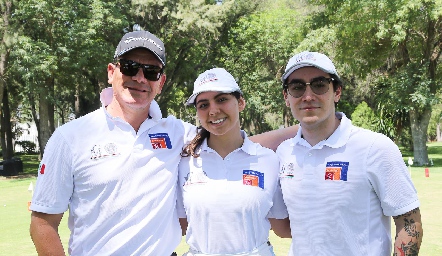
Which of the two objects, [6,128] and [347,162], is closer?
[347,162]

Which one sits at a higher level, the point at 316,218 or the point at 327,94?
the point at 327,94

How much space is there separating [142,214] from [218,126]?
869mm

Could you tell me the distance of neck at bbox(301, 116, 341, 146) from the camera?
3.52 meters

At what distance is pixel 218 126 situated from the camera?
3.79m

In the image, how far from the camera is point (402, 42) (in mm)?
26766

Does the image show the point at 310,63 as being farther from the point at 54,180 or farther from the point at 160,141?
the point at 54,180

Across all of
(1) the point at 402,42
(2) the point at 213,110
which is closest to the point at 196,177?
(2) the point at 213,110

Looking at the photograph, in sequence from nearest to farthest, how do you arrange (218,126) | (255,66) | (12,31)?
(218,126)
(12,31)
(255,66)

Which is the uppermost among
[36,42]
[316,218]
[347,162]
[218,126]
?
[36,42]

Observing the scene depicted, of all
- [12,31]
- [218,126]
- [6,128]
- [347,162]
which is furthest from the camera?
[6,128]

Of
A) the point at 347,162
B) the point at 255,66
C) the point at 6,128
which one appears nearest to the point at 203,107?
the point at 347,162

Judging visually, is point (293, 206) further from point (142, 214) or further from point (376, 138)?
point (142, 214)

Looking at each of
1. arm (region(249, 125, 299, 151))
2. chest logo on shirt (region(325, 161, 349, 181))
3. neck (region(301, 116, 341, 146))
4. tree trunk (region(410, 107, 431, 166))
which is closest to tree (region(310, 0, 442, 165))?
tree trunk (region(410, 107, 431, 166))

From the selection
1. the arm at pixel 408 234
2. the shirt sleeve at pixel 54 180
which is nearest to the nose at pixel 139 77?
the shirt sleeve at pixel 54 180
